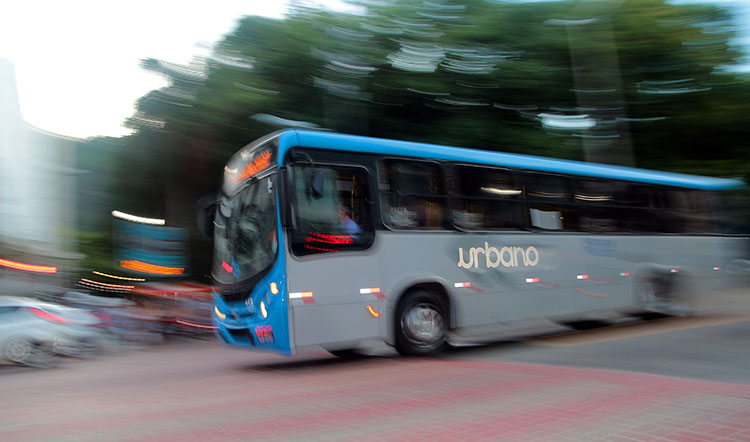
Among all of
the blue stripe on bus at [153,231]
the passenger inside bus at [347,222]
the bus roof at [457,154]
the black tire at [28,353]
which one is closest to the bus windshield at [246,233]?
the bus roof at [457,154]

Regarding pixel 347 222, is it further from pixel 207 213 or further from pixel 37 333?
pixel 37 333

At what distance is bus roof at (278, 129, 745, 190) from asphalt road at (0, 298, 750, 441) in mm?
3070

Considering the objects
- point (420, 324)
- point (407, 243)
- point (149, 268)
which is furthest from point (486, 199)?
point (149, 268)

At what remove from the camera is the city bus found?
27.5 feet

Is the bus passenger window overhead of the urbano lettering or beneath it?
overhead

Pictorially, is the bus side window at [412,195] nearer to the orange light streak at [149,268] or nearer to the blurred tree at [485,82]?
the blurred tree at [485,82]

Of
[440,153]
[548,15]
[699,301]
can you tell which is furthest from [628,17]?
[440,153]

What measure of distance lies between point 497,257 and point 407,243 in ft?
6.09

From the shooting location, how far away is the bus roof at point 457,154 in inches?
340

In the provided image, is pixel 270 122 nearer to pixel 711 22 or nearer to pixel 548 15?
pixel 548 15

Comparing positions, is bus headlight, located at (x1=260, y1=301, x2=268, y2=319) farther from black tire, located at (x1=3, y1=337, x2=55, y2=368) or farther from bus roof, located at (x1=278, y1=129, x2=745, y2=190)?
black tire, located at (x1=3, y1=337, x2=55, y2=368)

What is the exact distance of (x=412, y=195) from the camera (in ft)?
31.1

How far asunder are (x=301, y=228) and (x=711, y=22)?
800 inches

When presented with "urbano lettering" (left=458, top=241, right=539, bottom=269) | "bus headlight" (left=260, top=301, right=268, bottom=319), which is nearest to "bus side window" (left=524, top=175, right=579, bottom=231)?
"urbano lettering" (left=458, top=241, right=539, bottom=269)
